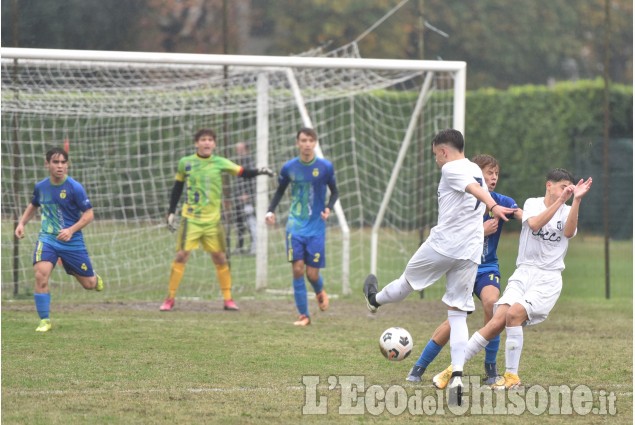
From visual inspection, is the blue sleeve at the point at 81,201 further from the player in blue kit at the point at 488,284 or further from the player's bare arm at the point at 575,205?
the player's bare arm at the point at 575,205

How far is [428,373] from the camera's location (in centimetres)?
847

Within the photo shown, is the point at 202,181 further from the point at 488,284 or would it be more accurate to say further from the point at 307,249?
the point at 488,284

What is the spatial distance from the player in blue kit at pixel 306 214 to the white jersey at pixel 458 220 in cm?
373

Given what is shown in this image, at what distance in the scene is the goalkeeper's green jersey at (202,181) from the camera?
12.3 meters

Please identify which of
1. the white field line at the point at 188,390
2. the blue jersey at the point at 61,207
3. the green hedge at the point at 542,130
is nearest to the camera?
the white field line at the point at 188,390

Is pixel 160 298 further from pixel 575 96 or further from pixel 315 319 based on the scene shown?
pixel 575 96

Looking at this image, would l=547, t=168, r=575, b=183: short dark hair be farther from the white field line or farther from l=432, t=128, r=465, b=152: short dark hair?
the white field line

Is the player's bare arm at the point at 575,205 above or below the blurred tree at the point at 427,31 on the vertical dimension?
below

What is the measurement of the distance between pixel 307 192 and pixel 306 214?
0.78 ft

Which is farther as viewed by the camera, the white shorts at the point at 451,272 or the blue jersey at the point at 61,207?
the blue jersey at the point at 61,207

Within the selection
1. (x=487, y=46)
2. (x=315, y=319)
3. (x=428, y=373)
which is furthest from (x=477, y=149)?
(x=428, y=373)

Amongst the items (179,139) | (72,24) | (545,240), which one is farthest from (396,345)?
(72,24)

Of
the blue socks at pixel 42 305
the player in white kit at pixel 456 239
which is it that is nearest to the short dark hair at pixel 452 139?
the player in white kit at pixel 456 239

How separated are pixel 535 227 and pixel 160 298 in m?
7.30
